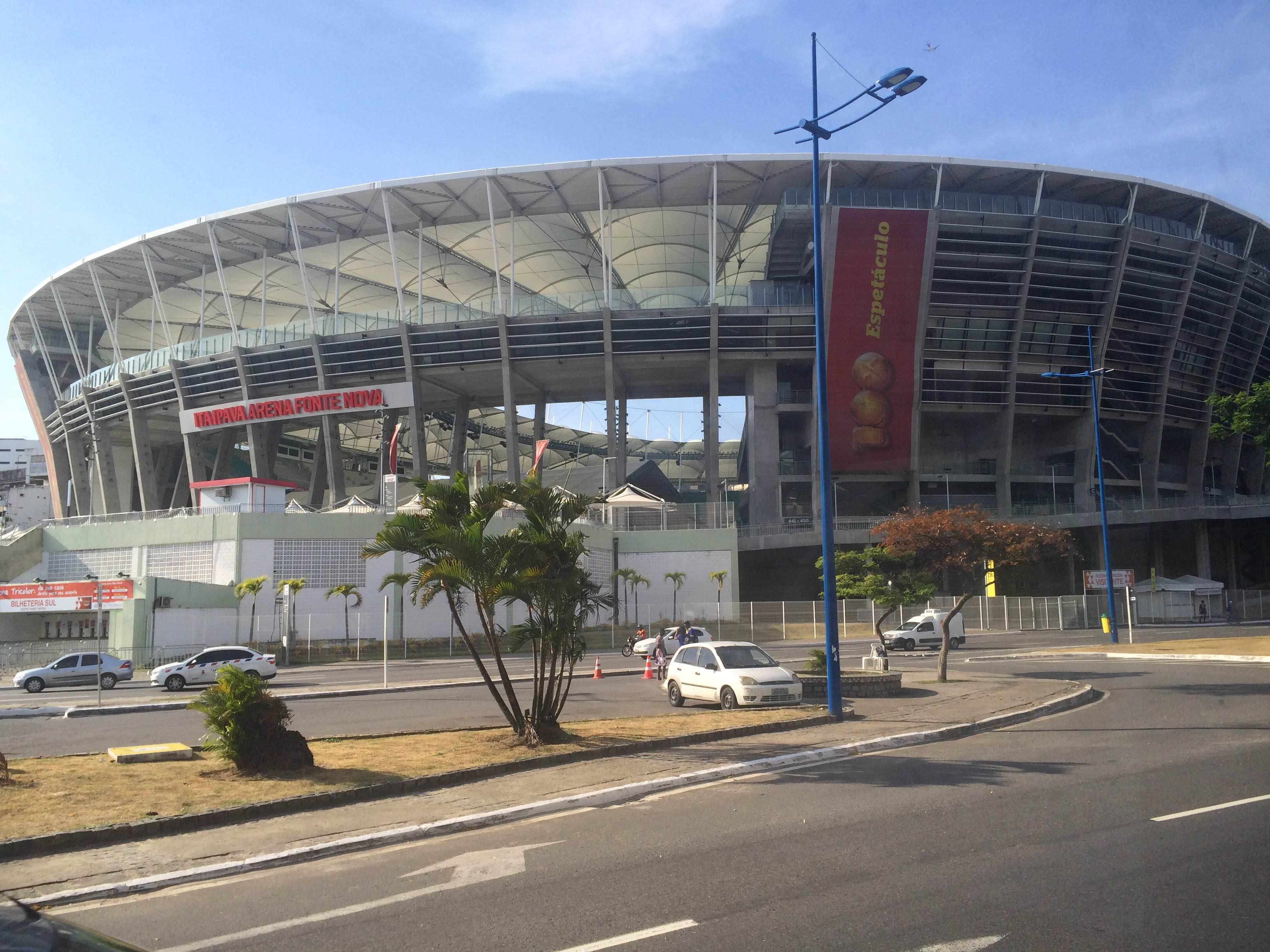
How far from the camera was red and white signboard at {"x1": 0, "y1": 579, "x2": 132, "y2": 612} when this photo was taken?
38312mm

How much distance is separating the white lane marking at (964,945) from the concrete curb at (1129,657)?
25.7 metres

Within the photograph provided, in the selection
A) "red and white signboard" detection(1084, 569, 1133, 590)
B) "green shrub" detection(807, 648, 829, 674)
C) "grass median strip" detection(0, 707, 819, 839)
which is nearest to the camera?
"grass median strip" detection(0, 707, 819, 839)

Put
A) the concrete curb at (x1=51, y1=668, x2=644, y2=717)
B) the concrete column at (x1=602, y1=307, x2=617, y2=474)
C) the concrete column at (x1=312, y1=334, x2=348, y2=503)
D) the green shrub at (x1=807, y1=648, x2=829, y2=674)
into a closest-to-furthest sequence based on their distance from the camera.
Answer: the concrete curb at (x1=51, y1=668, x2=644, y2=717) < the green shrub at (x1=807, y1=648, x2=829, y2=674) < the concrete column at (x1=602, y1=307, x2=617, y2=474) < the concrete column at (x1=312, y1=334, x2=348, y2=503)

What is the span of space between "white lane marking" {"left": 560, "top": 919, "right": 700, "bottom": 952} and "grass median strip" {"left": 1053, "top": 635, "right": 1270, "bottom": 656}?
28.0 meters

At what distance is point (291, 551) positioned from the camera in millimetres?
43688

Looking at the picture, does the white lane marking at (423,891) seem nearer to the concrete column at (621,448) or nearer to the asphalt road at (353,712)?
the asphalt road at (353,712)

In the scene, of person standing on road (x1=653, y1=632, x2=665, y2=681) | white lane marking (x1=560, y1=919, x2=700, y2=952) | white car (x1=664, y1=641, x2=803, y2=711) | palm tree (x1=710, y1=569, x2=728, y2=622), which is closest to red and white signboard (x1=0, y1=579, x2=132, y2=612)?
person standing on road (x1=653, y1=632, x2=665, y2=681)

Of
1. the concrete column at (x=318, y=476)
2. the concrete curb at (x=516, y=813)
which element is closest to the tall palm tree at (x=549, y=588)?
the concrete curb at (x=516, y=813)

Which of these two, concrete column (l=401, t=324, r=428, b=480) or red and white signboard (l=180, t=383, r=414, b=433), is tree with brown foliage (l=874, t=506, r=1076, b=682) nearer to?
concrete column (l=401, t=324, r=428, b=480)

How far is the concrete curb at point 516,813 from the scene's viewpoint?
303 inches

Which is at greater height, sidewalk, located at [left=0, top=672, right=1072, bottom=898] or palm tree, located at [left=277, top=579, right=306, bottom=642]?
palm tree, located at [left=277, top=579, right=306, bottom=642]

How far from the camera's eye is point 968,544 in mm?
24719

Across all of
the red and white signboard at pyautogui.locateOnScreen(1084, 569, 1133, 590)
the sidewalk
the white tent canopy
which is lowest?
the sidewalk

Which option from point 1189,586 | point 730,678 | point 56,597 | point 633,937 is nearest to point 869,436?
point 1189,586
